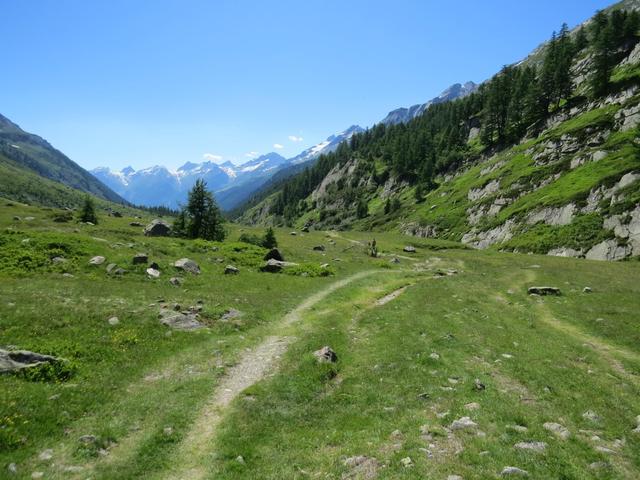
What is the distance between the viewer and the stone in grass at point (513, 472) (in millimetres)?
10000

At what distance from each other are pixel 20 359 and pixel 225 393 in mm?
8297

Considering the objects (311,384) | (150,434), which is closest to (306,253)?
(311,384)

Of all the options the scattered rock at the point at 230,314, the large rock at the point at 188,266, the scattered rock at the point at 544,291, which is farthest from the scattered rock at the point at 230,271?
the scattered rock at the point at 544,291

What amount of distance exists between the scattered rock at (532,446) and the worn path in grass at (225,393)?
9.37m

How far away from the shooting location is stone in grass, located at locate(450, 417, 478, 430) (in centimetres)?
1276

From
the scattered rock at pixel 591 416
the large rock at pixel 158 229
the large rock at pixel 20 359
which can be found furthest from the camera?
the large rock at pixel 158 229

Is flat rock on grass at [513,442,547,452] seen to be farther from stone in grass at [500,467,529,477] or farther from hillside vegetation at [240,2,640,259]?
hillside vegetation at [240,2,640,259]

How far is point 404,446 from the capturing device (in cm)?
1177

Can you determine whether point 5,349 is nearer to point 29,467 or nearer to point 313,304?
point 29,467

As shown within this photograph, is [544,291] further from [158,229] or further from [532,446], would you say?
[158,229]

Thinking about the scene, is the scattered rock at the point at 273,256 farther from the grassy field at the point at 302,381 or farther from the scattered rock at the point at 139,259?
the scattered rock at the point at 139,259

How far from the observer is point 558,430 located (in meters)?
12.7

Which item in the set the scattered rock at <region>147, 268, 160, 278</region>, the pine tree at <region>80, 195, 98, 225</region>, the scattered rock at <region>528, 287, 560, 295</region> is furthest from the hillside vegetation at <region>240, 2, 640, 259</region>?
the pine tree at <region>80, 195, 98, 225</region>

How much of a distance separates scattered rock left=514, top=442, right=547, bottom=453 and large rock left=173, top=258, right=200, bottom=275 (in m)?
31.8
